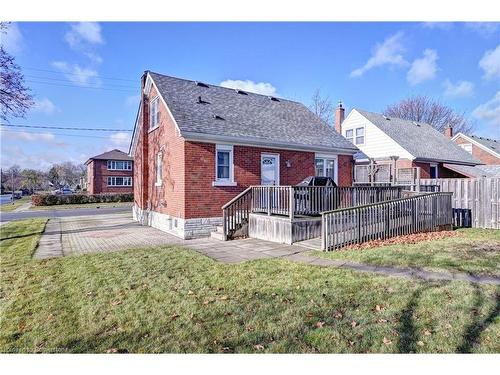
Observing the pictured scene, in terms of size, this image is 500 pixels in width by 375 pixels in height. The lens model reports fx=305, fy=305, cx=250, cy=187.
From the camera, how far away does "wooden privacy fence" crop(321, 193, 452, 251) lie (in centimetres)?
859

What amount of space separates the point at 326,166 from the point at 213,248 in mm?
8919

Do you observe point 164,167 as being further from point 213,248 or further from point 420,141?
point 420,141

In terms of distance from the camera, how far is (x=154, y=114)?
15.2 meters

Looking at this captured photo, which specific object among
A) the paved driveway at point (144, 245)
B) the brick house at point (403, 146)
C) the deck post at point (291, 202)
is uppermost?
the brick house at point (403, 146)

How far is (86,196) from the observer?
35.4 meters

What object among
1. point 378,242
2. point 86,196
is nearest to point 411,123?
point 378,242

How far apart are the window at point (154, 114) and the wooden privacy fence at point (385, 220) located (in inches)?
389

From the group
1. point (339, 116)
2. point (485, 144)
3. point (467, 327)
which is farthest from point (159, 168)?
point (485, 144)

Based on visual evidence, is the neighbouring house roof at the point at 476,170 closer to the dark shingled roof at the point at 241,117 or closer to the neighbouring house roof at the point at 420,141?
the neighbouring house roof at the point at 420,141

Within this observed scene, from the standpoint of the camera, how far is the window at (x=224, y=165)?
1208 cm

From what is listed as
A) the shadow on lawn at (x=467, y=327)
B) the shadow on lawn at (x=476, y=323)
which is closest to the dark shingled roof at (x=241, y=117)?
the shadow on lawn at (x=467, y=327)

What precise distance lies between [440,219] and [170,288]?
11242mm

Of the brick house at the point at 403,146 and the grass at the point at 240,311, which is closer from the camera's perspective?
the grass at the point at 240,311

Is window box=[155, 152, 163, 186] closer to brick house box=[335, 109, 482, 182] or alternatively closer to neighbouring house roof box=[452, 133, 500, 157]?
brick house box=[335, 109, 482, 182]
